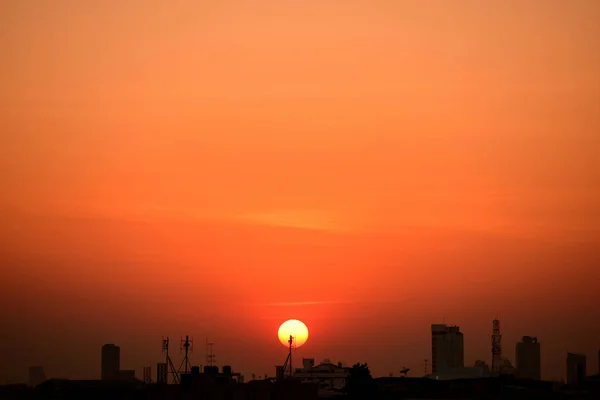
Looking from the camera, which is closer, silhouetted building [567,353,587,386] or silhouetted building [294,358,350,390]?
silhouetted building [567,353,587,386]

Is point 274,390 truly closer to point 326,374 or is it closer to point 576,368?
point 576,368

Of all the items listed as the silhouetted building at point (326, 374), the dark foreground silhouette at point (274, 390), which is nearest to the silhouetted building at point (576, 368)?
the dark foreground silhouette at point (274, 390)

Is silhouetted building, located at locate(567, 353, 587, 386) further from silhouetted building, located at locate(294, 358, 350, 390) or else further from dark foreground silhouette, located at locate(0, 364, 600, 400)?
silhouetted building, located at locate(294, 358, 350, 390)

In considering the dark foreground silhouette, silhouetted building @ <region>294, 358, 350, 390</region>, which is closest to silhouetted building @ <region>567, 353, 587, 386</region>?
the dark foreground silhouette

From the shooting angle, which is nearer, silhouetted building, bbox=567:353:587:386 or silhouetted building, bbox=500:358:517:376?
silhouetted building, bbox=567:353:587:386

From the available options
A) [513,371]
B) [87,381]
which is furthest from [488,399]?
[513,371]

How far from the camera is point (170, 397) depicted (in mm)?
101938

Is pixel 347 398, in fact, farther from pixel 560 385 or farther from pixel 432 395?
pixel 560 385

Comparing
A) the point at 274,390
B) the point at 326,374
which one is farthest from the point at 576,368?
the point at 326,374

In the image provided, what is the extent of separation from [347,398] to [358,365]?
4.17 m

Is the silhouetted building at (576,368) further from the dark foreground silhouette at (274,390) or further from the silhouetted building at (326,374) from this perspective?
the silhouetted building at (326,374)

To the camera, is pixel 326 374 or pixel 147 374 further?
pixel 326 374

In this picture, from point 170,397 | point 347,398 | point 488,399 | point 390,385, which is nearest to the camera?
point 488,399

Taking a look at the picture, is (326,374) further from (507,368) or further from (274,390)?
(274,390)
